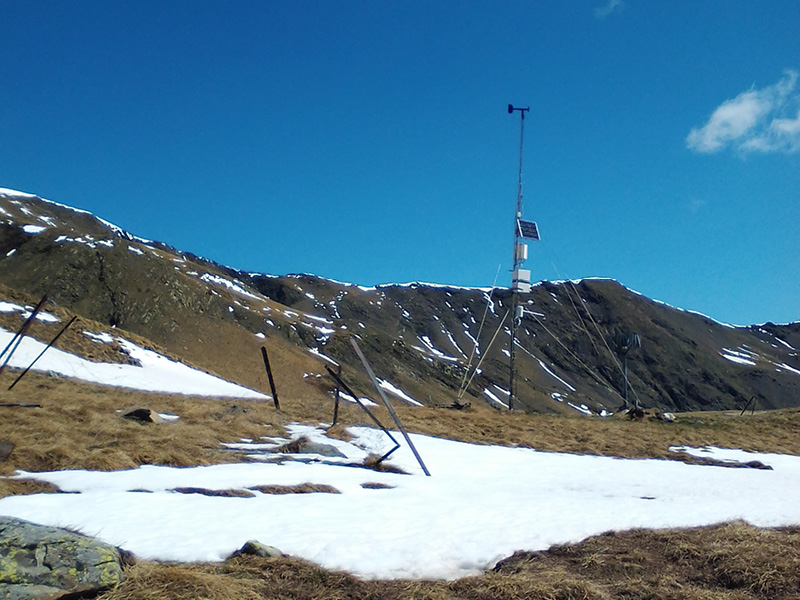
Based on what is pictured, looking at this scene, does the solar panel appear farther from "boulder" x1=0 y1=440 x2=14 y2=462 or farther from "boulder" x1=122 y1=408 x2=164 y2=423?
"boulder" x1=0 y1=440 x2=14 y2=462

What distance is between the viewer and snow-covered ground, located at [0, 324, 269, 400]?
29844mm

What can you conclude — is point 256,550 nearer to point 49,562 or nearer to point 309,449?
point 49,562

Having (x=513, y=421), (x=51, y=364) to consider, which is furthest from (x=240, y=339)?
(x=513, y=421)

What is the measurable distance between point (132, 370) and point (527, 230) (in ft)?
82.4

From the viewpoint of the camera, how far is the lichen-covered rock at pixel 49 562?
5324mm

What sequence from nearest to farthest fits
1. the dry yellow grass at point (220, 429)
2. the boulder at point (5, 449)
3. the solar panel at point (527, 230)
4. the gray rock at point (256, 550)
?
the gray rock at point (256, 550)
the boulder at point (5, 449)
the dry yellow grass at point (220, 429)
the solar panel at point (527, 230)

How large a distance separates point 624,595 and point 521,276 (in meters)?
28.8

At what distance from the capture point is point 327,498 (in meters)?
10.4

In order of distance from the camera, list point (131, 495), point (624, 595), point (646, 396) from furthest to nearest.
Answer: point (646, 396) < point (131, 495) < point (624, 595)

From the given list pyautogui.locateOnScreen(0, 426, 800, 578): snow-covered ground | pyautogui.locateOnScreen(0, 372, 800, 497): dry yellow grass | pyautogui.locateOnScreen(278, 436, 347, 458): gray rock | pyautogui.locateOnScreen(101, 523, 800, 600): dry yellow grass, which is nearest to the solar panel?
pyautogui.locateOnScreen(0, 372, 800, 497): dry yellow grass

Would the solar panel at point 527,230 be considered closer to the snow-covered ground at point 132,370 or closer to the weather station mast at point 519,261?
the weather station mast at point 519,261

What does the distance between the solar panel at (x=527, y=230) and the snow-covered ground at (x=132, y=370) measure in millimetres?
17527

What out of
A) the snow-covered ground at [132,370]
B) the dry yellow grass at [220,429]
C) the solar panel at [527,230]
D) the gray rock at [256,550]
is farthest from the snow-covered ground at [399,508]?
the solar panel at [527,230]

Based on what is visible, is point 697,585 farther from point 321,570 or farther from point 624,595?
point 321,570
